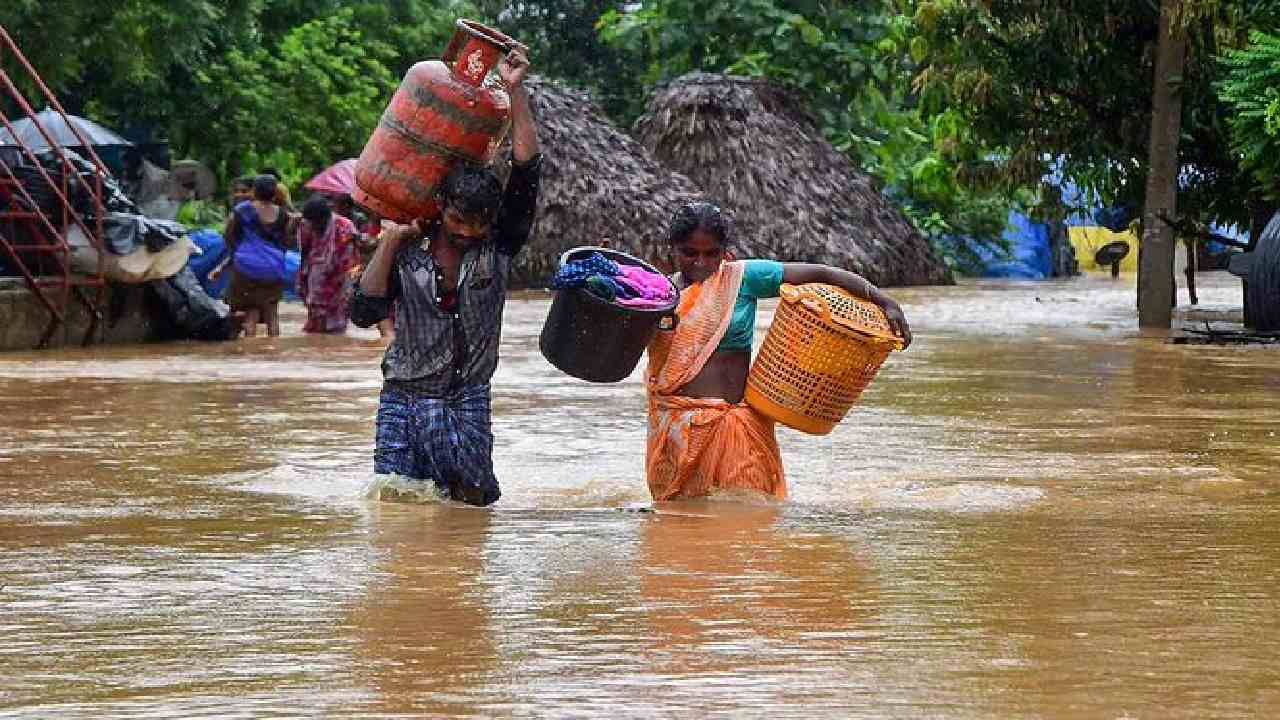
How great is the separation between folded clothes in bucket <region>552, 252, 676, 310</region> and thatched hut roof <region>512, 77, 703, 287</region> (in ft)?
77.0

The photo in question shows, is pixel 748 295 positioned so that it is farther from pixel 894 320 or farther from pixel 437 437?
pixel 437 437

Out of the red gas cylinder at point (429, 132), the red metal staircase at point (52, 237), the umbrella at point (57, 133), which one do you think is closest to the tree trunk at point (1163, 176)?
the red metal staircase at point (52, 237)

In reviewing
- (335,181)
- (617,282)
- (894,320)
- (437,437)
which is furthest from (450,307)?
(335,181)

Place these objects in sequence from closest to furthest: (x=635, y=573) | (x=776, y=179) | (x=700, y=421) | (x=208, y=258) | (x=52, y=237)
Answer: (x=635, y=573), (x=700, y=421), (x=52, y=237), (x=208, y=258), (x=776, y=179)

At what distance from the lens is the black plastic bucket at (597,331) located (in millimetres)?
7336

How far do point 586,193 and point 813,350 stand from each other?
24514mm

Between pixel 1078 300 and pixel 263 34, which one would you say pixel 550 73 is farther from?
pixel 1078 300

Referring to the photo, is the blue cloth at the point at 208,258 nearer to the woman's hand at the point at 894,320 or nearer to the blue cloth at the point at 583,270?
the blue cloth at the point at 583,270

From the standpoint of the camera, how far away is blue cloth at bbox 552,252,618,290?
7.38m

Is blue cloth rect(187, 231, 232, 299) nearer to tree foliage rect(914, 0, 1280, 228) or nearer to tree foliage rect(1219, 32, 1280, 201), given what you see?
tree foliage rect(914, 0, 1280, 228)

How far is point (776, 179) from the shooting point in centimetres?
3406

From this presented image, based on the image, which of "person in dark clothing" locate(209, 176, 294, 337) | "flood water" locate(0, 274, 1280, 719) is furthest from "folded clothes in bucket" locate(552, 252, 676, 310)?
"person in dark clothing" locate(209, 176, 294, 337)

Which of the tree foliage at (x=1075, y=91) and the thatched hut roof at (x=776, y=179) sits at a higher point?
the tree foliage at (x=1075, y=91)

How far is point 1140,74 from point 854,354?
13.3 metres
